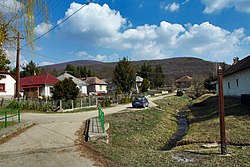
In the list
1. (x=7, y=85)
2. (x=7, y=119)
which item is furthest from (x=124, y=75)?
(x=7, y=119)

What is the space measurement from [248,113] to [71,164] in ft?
46.3

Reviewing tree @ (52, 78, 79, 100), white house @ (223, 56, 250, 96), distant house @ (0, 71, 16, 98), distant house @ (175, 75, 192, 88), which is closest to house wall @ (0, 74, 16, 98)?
distant house @ (0, 71, 16, 98)

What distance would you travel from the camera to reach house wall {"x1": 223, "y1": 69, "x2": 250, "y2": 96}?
72.1 feet

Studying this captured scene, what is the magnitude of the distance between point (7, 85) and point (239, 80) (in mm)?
36348

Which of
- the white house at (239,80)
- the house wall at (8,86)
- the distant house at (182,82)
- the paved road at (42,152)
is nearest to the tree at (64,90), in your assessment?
the paved road at (42,152)

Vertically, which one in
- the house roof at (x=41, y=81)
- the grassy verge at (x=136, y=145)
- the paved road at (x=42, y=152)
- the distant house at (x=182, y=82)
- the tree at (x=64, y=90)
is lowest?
the grassy verge at (x=136, y=145)

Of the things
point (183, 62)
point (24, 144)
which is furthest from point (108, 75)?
point (24, 144)

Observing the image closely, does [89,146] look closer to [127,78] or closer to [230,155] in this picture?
[230,155]

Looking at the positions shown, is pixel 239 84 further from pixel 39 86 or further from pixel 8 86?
pixel 8 86

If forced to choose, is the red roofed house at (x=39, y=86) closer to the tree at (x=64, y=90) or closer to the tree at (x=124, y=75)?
the tree at (x=124, y=75)

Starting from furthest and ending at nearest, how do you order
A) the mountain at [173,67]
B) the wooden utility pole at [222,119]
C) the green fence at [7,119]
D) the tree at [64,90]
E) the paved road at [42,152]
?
the mountain at [173,67] → the tree at [64,90] → the green fence at [7,119] → the wooden utility pole at [222,119] → the paved road at [42,152]

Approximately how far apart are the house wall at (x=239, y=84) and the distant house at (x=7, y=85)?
114 feet

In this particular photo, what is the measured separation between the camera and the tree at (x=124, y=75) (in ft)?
145

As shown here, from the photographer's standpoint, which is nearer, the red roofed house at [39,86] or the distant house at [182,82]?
the red roofed house at [39,86]
